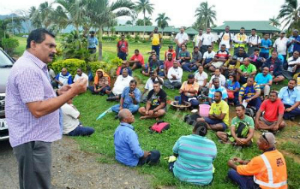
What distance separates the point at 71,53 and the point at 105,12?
2679 millimetres

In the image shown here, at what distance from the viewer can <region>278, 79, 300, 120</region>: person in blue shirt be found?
769cm

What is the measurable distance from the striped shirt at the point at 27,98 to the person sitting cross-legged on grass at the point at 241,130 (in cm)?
479

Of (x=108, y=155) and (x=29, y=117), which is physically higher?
(x=29, y=117)

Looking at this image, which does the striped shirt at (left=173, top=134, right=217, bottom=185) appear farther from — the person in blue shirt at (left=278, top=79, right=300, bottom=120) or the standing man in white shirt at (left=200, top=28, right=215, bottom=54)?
the standing man in white shirt at (left=200, top=28, right=215, bottom=54)

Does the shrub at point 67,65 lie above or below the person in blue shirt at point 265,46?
below

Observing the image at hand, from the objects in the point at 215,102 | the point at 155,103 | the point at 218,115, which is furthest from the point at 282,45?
the point at 155,103

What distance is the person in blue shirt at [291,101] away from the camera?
769 centimetres

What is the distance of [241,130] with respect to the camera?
238 inches

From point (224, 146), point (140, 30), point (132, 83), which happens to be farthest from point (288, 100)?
point (140, 30)

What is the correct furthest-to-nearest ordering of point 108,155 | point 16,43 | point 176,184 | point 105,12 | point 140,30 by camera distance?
point 140,30 < point 16,43 < point 105,12 < point 108,155 < point 176,184

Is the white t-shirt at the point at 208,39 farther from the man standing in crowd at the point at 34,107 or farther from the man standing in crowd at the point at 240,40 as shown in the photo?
the man standing in crowd at the point at 34,107

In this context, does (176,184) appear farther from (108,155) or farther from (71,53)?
(71,53)

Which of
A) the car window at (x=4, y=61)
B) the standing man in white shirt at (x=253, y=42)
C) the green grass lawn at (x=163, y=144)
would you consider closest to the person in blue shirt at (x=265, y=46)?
the standing man in white shirt at (x=253, y=42)

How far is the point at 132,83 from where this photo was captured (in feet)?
27.3
